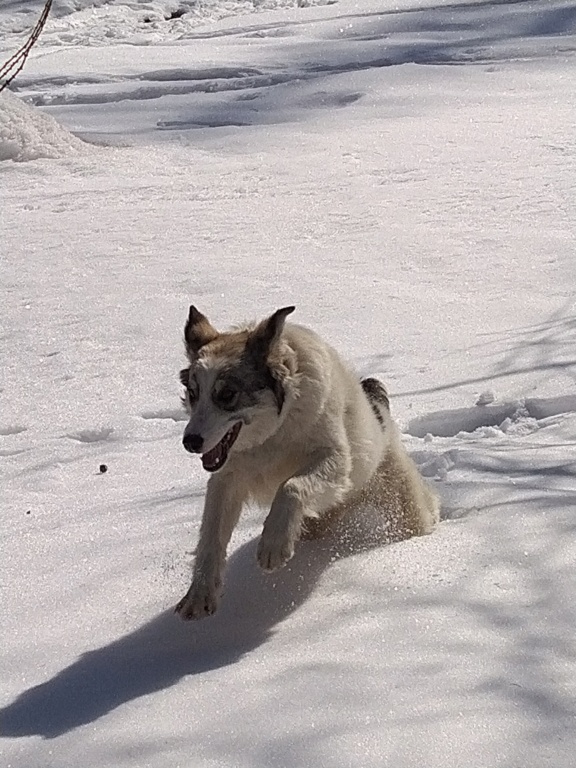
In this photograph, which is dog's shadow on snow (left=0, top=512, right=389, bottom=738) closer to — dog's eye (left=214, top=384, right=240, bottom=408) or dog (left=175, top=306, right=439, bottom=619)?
dog (left=175, top=306, right=439, bottom=619)

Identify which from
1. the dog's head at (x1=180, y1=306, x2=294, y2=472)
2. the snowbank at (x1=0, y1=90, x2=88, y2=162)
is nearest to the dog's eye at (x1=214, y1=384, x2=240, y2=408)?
the dog's head at (x1=180, y1=306, x2=294, y2=472)

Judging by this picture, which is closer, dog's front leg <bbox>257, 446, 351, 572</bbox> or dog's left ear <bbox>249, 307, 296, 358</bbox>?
dog's front leg <bbox>257, 446, 351, 572</bbox>

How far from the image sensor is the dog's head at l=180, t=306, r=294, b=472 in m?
4.21

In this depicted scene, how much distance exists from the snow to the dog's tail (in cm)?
50

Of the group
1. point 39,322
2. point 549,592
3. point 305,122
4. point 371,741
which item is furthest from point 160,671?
point 305,122

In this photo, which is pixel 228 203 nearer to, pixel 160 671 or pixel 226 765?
pixel 160 671

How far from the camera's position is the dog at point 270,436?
13.8 ft

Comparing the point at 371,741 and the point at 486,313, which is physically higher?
the point at 371,741

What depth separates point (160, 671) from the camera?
3898mm

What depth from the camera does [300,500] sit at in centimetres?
420

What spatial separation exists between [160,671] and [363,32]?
17.2 metres

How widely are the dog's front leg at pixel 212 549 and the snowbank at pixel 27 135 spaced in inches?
337

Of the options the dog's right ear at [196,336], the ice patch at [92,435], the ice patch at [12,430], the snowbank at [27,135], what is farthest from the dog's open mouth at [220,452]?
the snowbank at [27,135]

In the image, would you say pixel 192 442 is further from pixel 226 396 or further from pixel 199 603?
pixel 199 603
